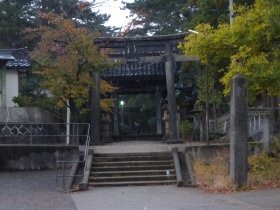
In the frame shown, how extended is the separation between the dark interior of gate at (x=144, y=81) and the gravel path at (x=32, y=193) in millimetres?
6101

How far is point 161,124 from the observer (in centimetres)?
3372

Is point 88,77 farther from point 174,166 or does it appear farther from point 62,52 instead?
point 174,166

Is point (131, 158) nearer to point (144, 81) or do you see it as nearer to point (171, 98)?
point (171, 98)

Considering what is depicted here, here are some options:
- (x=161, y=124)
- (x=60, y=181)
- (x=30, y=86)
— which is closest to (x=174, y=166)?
(x=60, y=181)

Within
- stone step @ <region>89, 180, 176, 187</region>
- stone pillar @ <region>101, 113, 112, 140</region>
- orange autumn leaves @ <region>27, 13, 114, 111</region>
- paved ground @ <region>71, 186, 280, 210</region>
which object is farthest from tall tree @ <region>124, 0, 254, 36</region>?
paved ground @ <region>71, 186, 280, 210</region>

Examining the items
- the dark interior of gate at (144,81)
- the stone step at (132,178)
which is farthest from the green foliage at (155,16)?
the stone step at (132,178)

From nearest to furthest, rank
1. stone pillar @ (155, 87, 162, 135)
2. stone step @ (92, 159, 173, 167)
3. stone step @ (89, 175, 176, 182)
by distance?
1. stone step @ (89, 175, 176, 182)
2. stone step @ (92, 159, 173, 167)
3. stone pillar @ (155, 87, 162, 135)

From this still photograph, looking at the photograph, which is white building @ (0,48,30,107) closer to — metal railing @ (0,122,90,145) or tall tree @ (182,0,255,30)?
metal railing @ (0,122,90,145)

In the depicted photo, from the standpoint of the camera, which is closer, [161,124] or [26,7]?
[161,124]

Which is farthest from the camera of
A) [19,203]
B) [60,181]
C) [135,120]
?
[135,120]

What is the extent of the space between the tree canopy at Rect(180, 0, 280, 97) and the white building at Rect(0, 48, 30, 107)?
1610 cm

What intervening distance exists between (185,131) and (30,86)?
41.3 ft

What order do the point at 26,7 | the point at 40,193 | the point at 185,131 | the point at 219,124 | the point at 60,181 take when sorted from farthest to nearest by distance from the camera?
the point at 26,7
the point at 219,124
the point at 185,131
the point at 60,181
the point at 40,193

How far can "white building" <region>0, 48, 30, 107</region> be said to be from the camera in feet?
95.5
